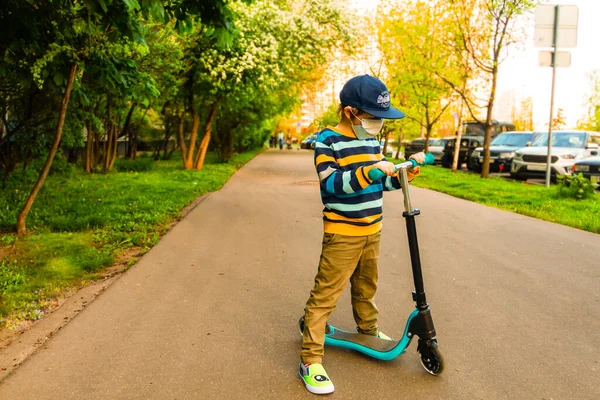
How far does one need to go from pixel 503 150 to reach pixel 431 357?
19049 mm

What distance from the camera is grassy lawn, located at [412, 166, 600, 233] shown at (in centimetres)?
888

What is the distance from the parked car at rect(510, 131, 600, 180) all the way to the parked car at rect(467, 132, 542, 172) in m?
2.35

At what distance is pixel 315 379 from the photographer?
3.05 meters

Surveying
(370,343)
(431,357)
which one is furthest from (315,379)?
(431,357)

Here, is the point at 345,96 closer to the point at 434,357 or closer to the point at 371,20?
the point at 434,357

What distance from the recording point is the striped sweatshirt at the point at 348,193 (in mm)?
3166

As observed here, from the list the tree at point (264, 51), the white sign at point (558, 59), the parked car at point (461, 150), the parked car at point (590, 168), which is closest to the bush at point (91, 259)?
the tree at point (264, 51)

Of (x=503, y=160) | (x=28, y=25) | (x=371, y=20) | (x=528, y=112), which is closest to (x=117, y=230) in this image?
(x=28, y=25)

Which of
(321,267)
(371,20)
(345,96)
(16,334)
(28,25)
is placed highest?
(371,20)

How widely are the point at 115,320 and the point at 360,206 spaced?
7.11 feet

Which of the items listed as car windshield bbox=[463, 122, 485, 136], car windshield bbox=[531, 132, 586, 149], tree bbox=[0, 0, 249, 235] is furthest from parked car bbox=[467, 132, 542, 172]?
tree bbox=[0, 0, 249, 235]

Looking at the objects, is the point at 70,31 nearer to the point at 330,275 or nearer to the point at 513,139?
the point at 330,275

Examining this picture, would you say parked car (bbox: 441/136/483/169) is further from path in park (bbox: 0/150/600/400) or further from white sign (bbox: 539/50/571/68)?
path in park (bbox: 0/150/600/400)

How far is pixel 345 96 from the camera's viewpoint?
3.15m
